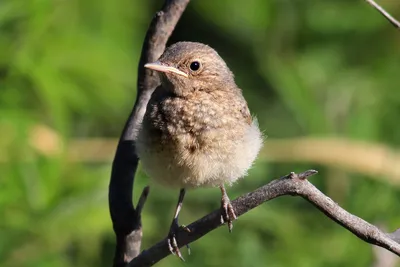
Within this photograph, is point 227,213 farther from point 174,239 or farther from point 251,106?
point 251,106

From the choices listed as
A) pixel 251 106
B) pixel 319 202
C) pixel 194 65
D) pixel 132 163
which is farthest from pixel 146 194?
pixel 251 106

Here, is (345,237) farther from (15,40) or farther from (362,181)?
(15,40)

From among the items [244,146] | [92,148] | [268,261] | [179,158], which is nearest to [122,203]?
[179,158]

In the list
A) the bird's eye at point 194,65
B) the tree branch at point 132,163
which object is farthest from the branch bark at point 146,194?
the bird's eye at point 194,65

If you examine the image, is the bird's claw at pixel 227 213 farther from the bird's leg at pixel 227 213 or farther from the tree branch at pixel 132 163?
the tree branch at pixel 132 163

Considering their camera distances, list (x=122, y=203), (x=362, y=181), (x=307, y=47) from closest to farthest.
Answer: (x=122, y=203), (x=362, y=181), (x=307, y=47)
